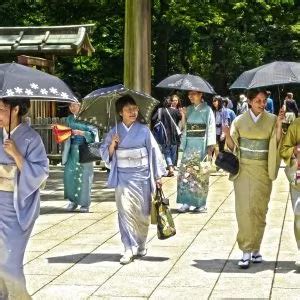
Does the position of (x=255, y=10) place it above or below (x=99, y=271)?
above

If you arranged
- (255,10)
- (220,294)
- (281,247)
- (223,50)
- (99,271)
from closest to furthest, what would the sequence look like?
(220,294)
(99,271)
(281,247)
(255,10)
(223,50)

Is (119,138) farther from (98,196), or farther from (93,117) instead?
(98,196)

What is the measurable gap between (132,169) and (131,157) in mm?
122

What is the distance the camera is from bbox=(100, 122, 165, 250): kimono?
7.51m

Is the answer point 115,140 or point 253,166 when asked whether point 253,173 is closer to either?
point 253,166

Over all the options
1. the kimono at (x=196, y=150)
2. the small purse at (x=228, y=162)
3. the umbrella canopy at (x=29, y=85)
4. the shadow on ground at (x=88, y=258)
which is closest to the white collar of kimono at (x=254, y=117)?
the small purse at (x=228, y=162)

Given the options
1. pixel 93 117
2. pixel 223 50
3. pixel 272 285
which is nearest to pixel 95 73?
pixel 223 50

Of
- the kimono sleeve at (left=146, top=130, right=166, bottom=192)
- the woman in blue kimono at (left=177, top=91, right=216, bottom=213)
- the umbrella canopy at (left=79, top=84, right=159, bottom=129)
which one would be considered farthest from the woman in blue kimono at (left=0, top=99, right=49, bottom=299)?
the woman in blue kimono at (left=177, top=91, right=216, bottom=213)

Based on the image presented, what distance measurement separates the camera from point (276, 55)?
28.5m

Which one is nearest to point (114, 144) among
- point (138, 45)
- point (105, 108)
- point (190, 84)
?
point (105, 108)

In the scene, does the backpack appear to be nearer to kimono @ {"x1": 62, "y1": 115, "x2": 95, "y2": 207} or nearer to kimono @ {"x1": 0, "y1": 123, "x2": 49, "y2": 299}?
kimono @ {"x1": 62, "y1": 115, "x2": 95, "y2": 207}

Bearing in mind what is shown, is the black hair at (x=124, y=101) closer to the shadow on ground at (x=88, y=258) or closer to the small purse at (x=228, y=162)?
the small purse at (x=228, y=162)

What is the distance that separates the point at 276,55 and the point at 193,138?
60.2 ft

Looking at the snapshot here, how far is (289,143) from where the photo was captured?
6.97 meters
